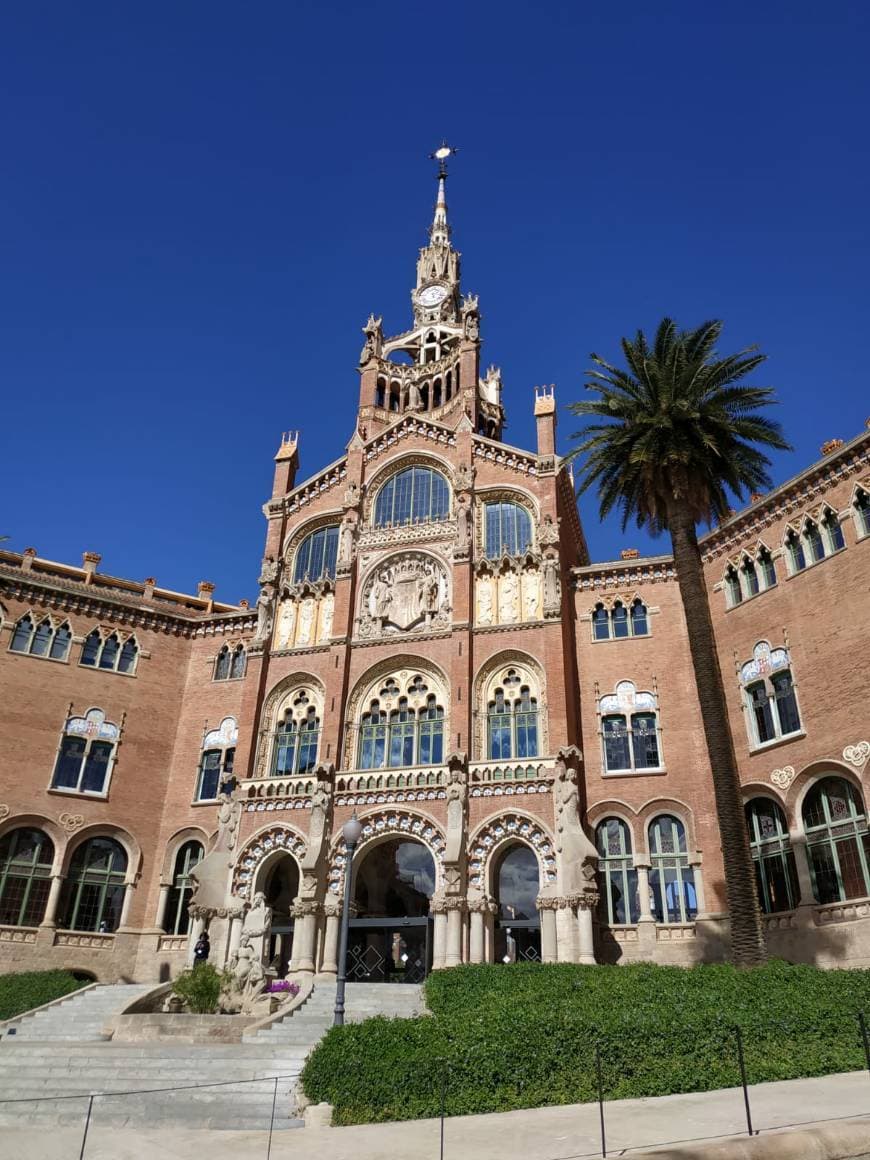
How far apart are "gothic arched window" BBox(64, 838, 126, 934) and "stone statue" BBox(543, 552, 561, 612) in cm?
1996

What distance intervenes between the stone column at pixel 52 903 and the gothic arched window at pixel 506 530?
2117cm

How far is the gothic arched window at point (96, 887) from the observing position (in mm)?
34312

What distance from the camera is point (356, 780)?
33281mm

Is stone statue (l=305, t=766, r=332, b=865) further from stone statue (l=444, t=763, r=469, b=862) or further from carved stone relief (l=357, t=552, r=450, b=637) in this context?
carved stone relief (l=357, t=552, r=450, b=637)

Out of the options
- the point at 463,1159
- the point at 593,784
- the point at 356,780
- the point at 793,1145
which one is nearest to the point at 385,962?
the point at 356,780

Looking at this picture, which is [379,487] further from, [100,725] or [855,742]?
[855,742]

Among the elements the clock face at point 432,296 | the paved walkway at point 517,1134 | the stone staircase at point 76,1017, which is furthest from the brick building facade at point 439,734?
the clock face at point 432,296

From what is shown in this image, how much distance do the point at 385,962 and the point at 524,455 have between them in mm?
21492

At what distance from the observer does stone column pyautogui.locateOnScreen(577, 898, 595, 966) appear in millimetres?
27703

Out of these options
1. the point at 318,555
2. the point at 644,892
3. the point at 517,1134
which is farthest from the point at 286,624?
the point at 517,1134

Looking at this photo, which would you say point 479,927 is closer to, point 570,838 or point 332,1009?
point 570,838

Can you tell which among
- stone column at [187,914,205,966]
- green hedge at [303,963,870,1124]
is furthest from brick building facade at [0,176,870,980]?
green hedge at [303,963,870,1124]

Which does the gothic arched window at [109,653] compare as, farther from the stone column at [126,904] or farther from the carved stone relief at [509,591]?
the carved stone relief at [509,591]

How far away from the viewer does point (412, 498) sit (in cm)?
4028
